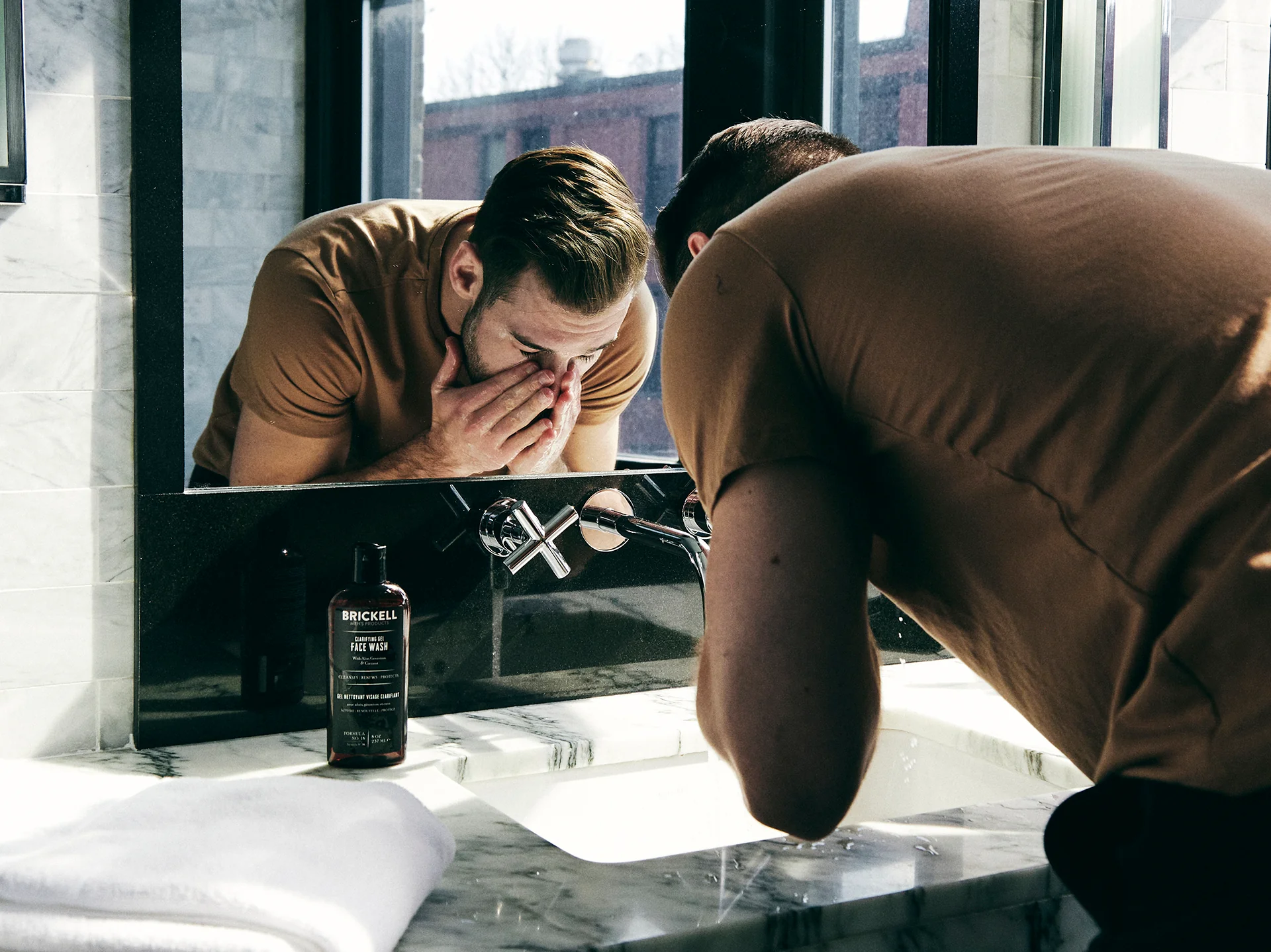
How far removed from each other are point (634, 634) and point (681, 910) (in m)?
0.57

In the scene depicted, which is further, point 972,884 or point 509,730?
point 509,730

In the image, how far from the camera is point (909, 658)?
1.45m

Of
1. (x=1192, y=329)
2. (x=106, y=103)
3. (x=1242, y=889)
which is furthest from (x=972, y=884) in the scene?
(x=106, y=103)

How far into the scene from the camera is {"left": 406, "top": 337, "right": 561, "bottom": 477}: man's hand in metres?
1.18

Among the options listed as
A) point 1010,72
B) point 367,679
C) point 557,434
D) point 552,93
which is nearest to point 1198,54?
point 1010,72

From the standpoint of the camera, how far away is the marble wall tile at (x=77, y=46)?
1.00 meters

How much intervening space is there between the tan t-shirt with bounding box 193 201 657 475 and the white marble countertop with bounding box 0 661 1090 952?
280 millimetres

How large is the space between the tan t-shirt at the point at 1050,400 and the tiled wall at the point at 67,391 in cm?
61

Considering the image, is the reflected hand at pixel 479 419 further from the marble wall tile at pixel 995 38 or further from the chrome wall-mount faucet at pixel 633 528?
the marble wall tile at pixel 995 38

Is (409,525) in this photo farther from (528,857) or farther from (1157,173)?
(1157,173)

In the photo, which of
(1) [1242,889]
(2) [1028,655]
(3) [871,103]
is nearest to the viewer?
(1) [1242,889]

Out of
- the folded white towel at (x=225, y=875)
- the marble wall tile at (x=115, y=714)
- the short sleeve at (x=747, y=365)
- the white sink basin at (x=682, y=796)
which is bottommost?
the white sink basin at (x=682, y=796)

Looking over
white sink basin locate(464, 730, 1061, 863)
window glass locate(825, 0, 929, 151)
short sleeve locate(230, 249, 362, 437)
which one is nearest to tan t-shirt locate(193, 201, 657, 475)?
short sleeve locate(230, 249, 362, 437)

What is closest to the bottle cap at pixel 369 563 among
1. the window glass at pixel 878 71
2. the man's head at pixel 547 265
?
the man's head at pixel 547 265
